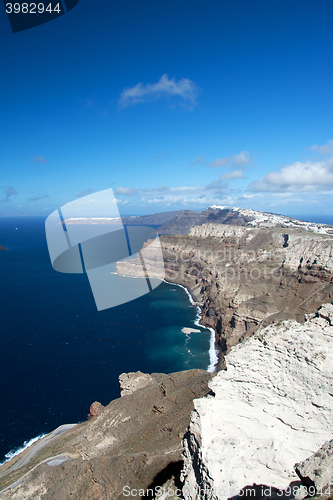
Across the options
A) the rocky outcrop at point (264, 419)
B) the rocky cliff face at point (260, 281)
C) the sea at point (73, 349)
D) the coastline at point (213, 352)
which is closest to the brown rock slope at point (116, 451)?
the rocky outcrop at point (264, 419)

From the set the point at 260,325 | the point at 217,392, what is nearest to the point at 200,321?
the point at 260,325

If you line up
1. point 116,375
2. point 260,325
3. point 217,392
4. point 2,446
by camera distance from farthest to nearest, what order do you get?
point 260,325 → point 116,375 → point 2,446 → point 217,392

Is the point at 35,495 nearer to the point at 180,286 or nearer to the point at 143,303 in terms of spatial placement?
the point at 143,303

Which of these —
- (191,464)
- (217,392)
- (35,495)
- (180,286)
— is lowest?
(180,286)

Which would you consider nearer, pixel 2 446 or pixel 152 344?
pixel 2 446

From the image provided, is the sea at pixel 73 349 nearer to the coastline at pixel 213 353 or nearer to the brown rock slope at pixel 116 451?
the coastline at pixel 213 353

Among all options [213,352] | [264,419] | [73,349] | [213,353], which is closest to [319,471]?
[264,419]

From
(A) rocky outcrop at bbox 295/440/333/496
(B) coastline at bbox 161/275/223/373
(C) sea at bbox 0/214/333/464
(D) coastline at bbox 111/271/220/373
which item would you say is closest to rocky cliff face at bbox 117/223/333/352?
(D) coastline at bbox 111/271/220/373

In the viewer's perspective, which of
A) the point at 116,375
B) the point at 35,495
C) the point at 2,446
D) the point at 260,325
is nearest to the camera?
the point at 35,495
